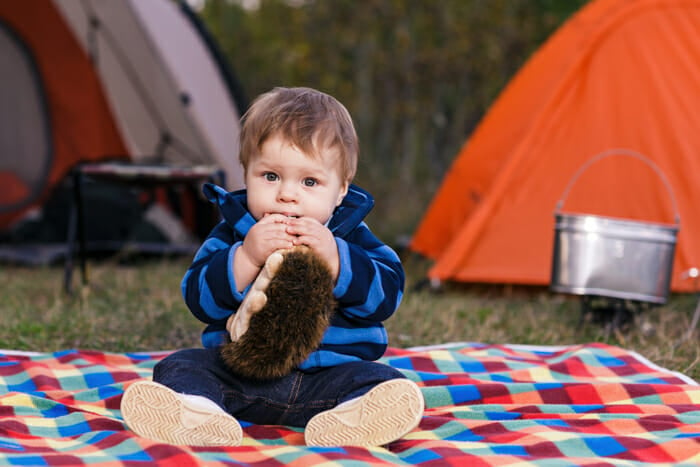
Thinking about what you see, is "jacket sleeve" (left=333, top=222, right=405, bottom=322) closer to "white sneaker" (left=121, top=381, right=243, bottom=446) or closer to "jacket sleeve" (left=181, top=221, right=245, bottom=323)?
"jacket sleeve" (left=181, top=221, right=245, bottom=323)

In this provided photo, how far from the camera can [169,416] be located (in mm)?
1646

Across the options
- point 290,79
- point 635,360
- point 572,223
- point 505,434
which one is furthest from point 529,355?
point 290,79

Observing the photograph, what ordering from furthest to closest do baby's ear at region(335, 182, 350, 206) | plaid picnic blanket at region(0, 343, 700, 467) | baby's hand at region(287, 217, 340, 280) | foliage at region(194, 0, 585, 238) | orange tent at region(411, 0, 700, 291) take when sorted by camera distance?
foliage at region(194, 0, 585, 238) → orange tent at region(411, 0, 700, 291) → baby's ear at region(335, 182, 350, 206) → baby's hand at region(287, 217, 340, 280) → plaid picnic blanket at region(0, 343, 700, 467)

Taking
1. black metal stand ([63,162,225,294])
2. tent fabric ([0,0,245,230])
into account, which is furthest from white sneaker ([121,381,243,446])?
tent fabric ([0,0,245,230])

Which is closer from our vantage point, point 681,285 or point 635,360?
point 635,360

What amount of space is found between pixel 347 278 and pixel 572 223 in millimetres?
1433

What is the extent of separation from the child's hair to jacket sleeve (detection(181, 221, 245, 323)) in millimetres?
197

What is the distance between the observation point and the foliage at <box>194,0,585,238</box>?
25.7 feet

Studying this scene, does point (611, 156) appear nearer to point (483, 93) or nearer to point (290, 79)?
point (483, 93)

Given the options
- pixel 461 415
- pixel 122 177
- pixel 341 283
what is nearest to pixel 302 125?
pixel 341 283

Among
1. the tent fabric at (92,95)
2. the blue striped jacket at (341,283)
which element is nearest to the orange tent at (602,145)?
the tent fabric at (92,95)

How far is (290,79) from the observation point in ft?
32.9

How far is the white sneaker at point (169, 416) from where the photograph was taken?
5.40 feet

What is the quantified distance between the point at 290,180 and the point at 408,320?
58.6 inches
